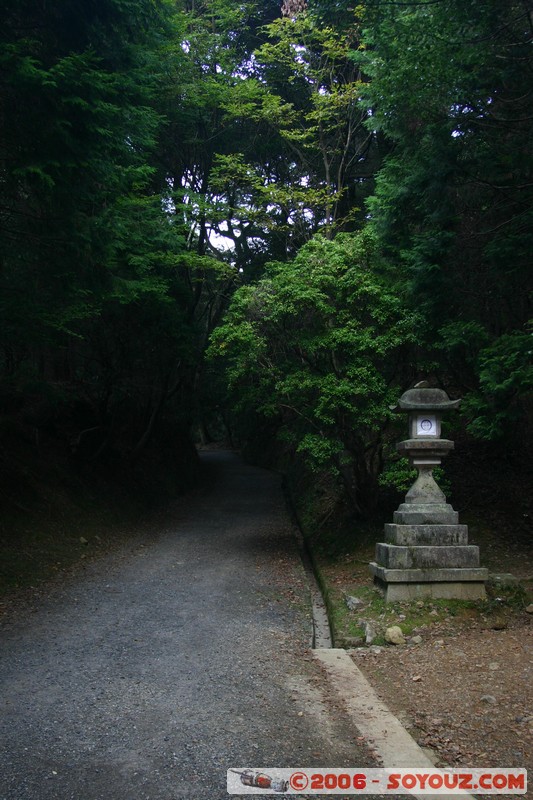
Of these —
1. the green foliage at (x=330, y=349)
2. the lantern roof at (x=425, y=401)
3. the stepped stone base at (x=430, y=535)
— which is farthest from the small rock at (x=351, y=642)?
the green foliage at (x=330, y=349)

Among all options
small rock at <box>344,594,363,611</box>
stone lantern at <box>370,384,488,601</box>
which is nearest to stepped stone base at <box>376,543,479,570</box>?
stone lantern at <box>370,384,488,601</box>

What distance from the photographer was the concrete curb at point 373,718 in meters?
3.53

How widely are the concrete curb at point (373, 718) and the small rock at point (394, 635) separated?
0.58 m

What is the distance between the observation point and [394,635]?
598 cm

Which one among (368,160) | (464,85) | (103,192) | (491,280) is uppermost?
(368,160)

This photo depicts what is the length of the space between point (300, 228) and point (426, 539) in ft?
30.9

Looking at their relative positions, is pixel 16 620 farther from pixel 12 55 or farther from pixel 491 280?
pixel 491 280

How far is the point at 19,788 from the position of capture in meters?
3.17

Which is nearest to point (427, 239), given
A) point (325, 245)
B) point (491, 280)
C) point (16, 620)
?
point (491, 280)

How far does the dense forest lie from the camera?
7180 millimetres

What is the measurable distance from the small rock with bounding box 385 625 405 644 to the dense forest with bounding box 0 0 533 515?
305cm

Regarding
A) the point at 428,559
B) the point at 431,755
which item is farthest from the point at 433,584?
the point at 431,755

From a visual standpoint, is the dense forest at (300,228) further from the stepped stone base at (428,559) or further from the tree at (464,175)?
the stepped stone base at (428,559)

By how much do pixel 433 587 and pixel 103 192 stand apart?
654 cm
